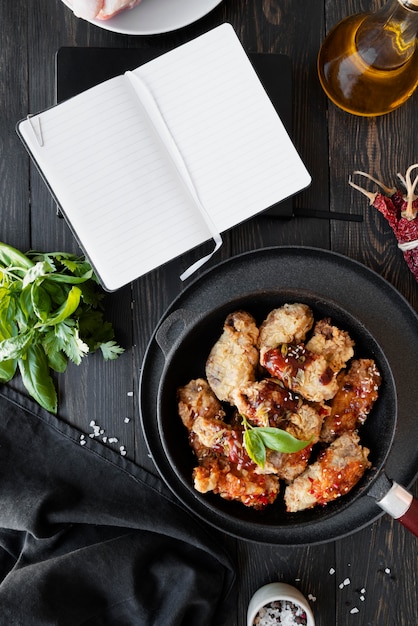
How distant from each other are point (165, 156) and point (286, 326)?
16.7 inches

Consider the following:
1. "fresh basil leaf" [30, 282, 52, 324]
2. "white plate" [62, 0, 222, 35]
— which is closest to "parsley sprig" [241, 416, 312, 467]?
"fresh basil leaf" [30, 282, 52, 324]

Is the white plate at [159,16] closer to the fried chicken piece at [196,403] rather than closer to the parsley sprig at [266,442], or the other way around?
the fried chicken piece at [196,403]

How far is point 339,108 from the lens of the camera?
1.54m

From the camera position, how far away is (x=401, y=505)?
1200mm

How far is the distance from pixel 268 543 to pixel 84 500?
436mm

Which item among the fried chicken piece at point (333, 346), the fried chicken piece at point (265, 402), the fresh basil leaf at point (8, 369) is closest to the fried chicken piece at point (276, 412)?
the fried chicken piece at point (265, 402)

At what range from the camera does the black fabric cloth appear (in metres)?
1.48

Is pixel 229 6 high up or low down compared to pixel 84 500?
up

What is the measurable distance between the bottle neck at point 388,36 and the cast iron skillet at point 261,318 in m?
0.41

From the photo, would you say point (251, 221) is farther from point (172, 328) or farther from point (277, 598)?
point (277, 598)

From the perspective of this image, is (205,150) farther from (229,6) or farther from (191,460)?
(191,460)

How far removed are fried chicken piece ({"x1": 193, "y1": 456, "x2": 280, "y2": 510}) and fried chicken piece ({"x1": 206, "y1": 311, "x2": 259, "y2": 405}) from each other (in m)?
0.13

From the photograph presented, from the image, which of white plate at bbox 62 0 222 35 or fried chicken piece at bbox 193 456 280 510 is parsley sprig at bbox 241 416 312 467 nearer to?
fried chicken piece at bbox 193 456 280 510

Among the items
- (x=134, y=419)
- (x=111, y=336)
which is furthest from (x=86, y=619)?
(x=111, y=336)
